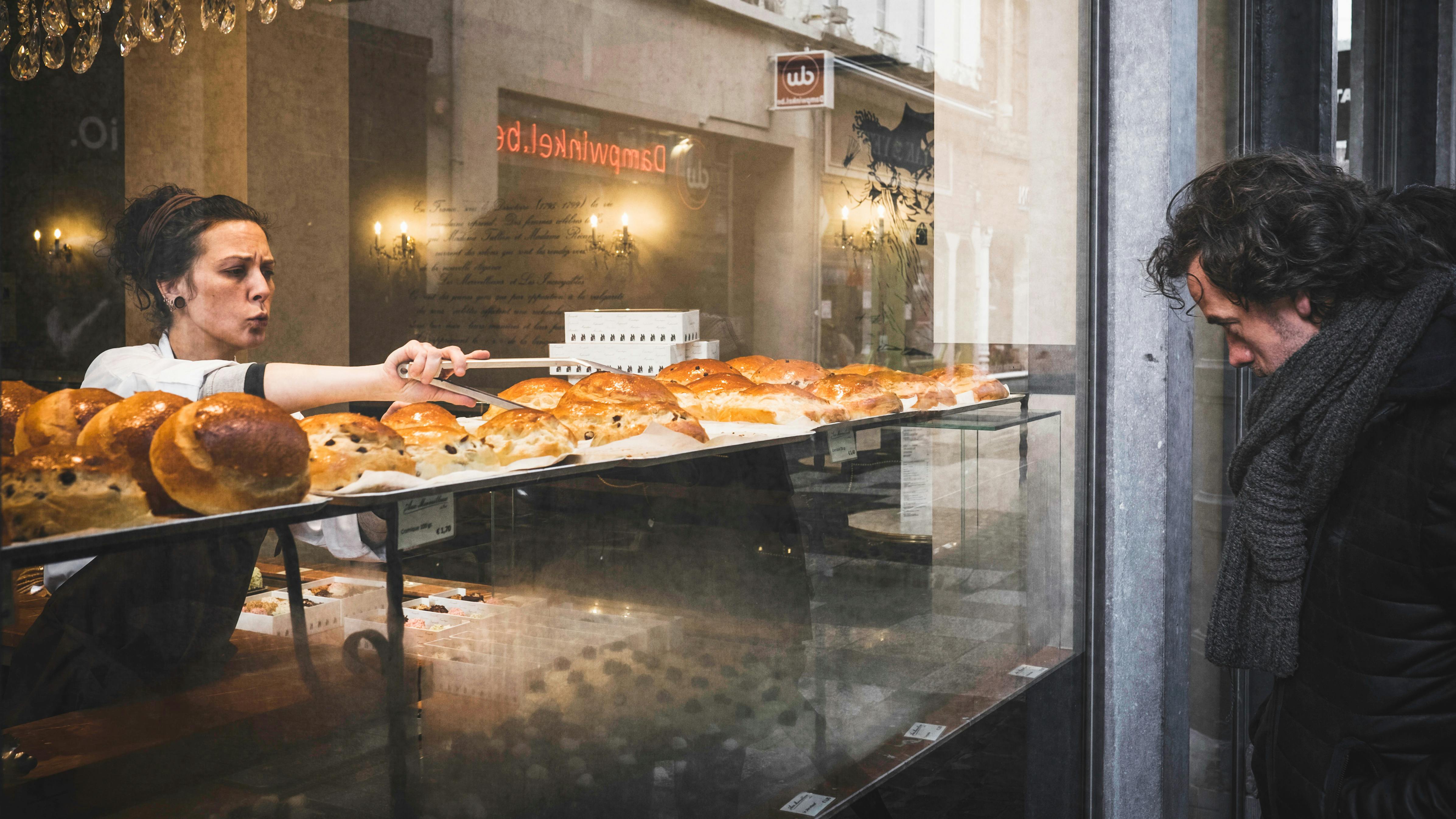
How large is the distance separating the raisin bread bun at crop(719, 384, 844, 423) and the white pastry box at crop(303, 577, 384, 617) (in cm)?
89

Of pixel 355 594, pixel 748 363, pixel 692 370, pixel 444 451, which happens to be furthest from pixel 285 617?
pixel 748 363

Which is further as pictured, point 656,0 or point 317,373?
point 656,0

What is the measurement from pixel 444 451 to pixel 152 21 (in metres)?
0.59

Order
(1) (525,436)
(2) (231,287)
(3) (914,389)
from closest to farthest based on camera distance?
(2) (231,287) → (1) (525,436) → (3) (914,389)

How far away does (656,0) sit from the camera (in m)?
1.75

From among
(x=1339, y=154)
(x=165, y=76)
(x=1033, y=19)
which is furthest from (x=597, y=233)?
(x=1339, y=154)

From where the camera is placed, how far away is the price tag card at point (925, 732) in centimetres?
216

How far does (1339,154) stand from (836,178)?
2.47 m

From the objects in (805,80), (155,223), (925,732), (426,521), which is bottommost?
(925,732)

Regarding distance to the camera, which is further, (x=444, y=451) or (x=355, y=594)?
(x=444, y=451)

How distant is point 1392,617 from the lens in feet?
4.55

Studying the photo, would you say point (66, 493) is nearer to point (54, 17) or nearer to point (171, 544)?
point (171, 544)

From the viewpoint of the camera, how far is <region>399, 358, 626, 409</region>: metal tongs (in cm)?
138

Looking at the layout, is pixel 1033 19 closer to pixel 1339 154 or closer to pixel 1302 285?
pixel 1302 285
